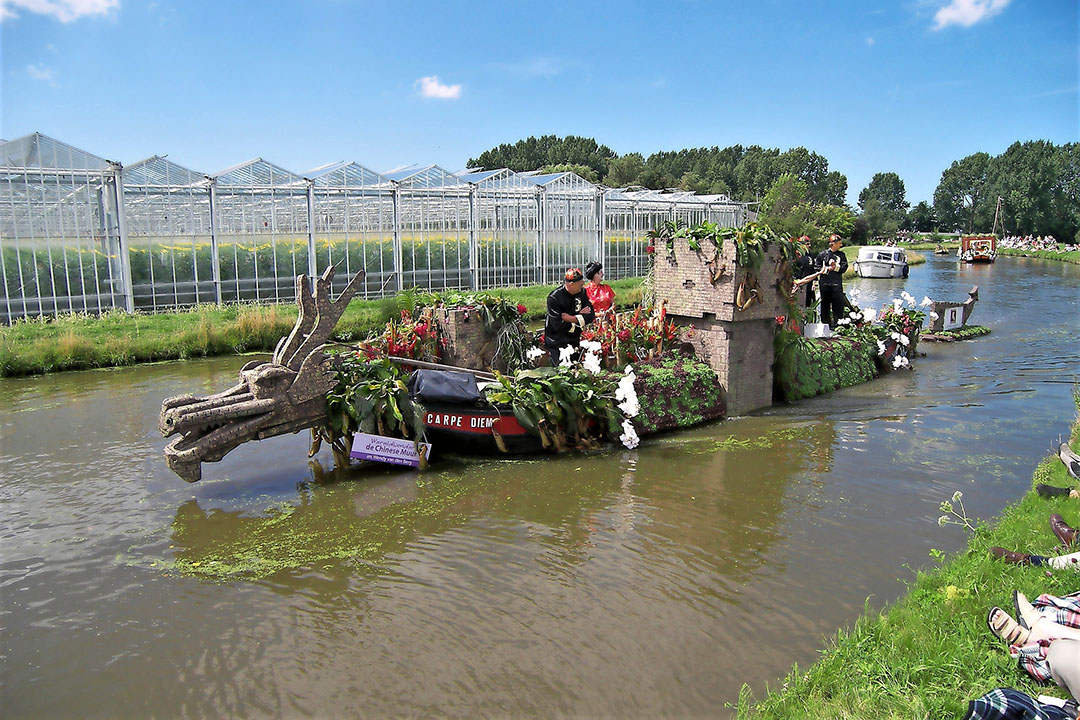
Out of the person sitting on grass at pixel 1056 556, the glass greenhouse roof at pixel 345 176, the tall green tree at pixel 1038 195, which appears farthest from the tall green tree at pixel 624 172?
the person sitting on grass at pixel 1056 556

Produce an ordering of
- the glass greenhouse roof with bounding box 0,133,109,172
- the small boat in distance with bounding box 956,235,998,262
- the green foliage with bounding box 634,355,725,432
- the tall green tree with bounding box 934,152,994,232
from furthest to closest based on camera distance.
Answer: the tall green tree with bounding box 934,152,994,232 → the small boat in distance with bounding box 956,235,998,262 → the glass greenhouse roof with bounding box 0,133,109,172 → the green foliage with bounding box 634,355,725,432

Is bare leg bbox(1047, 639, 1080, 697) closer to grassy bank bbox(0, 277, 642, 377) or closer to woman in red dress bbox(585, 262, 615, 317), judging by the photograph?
woman in red dress bbox(585, 262, 615, 317)

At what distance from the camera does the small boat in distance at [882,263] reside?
3784cm

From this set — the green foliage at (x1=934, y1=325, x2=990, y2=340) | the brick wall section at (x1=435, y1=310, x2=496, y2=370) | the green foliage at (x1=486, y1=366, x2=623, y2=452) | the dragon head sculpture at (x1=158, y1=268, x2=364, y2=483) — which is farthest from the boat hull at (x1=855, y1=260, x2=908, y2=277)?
the dragon head sculpture at (x1=158, y1=268, x2=364, y2=483)

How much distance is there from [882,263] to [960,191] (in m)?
81.9

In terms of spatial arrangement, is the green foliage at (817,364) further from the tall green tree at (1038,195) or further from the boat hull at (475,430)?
the tall green tree at (1038,195)

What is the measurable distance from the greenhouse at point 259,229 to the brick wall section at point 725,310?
2671 mm

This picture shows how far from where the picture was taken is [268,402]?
6891 millimetres

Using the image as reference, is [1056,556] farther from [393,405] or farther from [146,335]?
[146,335]

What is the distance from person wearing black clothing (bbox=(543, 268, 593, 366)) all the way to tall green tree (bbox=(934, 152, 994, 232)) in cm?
10912

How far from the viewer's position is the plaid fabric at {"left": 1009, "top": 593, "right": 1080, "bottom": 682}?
356cm

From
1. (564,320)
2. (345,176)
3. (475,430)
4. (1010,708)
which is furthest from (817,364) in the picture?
(345,176)

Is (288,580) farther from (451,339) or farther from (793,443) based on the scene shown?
(793,443)

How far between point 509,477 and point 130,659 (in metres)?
3.82
